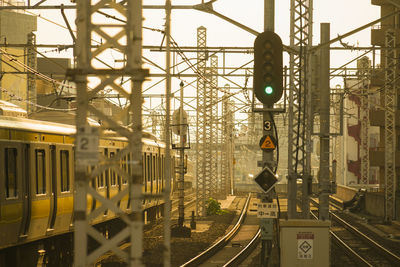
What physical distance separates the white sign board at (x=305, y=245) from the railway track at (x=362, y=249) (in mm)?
5375

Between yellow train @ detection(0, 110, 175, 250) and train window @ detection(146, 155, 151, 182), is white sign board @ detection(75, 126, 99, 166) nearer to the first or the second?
yellow train @ detection(0, 110, 175, 250)

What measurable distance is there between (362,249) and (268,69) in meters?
12.5

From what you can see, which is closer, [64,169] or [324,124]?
[64,169]

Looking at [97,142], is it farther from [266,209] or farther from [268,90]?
[266,209]

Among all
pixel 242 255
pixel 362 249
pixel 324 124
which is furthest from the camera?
pixel 362 249

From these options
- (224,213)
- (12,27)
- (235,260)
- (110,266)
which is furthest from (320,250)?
(12,27)

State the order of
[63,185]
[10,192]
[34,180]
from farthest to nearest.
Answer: [63,185]
[34,180]
[10,192]

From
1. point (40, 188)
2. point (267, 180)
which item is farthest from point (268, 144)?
point (40, 188)

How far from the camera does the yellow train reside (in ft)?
43.2

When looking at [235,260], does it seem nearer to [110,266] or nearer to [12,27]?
[110,266]

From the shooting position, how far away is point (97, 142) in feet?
26.9

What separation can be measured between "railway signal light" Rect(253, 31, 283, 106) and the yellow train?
88.7 inches

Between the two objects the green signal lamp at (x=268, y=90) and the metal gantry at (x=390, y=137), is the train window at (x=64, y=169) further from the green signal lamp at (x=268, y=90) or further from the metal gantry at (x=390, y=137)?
the metal gantry at (x=390, y=137)

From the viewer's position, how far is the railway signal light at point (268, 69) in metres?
13.1
